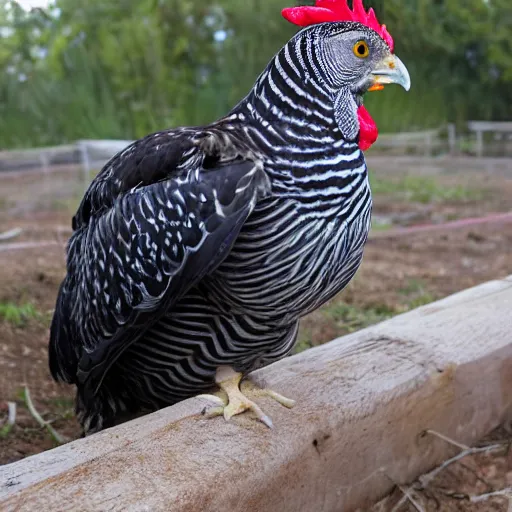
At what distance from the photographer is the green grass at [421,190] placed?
25.4 ft

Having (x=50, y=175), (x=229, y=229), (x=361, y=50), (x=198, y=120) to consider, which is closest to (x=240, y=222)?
(x=229, y=229)

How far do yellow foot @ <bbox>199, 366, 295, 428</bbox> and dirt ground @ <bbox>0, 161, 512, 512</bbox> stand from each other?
45 centimetres

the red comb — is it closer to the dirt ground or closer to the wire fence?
the dirt ground

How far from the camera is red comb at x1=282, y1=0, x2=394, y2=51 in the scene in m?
1.86

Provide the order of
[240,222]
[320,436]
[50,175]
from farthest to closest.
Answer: [50,175], [320,436], [240,222]

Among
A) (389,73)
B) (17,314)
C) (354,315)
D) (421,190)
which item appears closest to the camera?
(389,73)

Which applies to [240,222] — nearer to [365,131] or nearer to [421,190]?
[365,131]

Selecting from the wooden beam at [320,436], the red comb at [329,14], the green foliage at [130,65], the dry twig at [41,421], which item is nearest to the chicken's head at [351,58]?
the red comb at [329,14]

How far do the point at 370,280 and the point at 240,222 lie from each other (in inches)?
111

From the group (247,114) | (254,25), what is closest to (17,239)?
(254,25)

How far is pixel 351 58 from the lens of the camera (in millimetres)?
1796

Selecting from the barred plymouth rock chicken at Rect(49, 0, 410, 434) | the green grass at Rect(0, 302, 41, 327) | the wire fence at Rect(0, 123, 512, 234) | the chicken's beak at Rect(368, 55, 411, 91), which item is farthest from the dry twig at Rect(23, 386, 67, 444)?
the wire fence at Rect(0, 123, 512, 234)

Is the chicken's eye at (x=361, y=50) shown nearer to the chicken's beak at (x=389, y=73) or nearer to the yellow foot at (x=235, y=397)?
the chicken's beak at (x=389, y=73)

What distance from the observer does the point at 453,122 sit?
35.0ft
